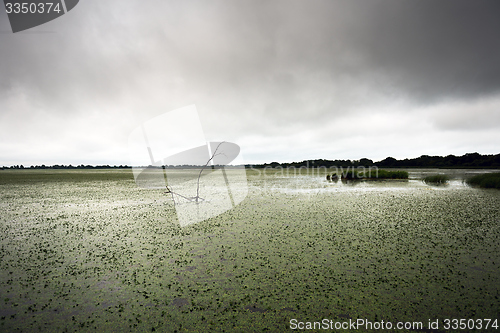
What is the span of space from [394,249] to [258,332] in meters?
5.22

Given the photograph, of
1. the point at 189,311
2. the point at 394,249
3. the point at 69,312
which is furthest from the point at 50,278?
the point at 394,249

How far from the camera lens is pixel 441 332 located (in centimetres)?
335

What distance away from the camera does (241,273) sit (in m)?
5.19

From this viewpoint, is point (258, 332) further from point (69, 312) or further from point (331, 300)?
point (69, 312)

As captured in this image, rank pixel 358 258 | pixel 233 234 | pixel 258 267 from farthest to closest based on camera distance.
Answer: pixel 233 234
pixel 358 258
pixel 258 267

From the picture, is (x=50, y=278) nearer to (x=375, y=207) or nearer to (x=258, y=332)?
(x=258, y=332)

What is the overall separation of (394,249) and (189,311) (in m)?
5.90

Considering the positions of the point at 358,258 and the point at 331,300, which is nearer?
the point at 331,300

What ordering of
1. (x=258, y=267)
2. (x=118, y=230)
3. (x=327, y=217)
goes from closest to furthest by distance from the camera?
(x=258, y=267), (x=118, y=230), (x=327, y=217)

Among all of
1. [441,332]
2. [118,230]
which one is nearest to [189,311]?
[441,332]

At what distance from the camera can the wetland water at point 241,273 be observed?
3.72m

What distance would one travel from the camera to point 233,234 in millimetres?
8219

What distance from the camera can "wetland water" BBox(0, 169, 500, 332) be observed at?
3719 mm

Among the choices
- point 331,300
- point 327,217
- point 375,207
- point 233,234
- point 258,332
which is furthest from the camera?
point 375,207
